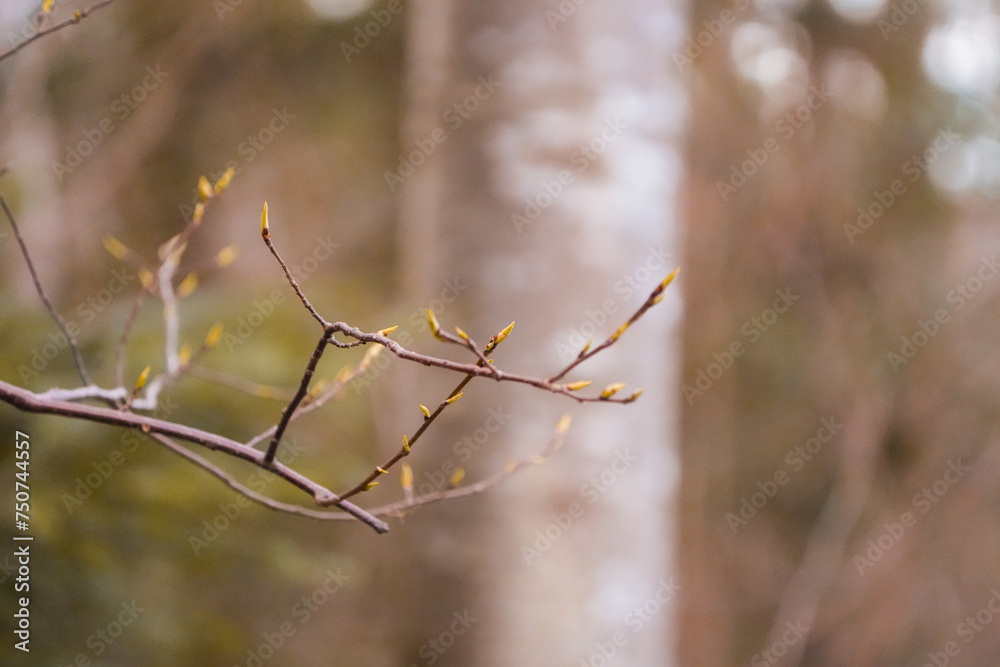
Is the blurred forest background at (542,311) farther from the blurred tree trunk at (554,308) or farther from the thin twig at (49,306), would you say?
→ the thin twig at (49,306)

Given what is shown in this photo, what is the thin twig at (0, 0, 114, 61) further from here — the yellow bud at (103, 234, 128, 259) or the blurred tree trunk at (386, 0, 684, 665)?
the blurred tree trunk at (386, 0, 684, 665)

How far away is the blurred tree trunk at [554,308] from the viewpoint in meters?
1.53

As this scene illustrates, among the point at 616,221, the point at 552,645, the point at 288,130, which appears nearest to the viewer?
the point at 552,645

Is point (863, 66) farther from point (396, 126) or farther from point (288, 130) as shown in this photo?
point (288, 130)

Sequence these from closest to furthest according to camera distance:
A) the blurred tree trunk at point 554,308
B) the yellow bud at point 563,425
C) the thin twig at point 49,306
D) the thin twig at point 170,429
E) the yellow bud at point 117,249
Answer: the thin twig at point 170,429 → the thin twig at point 49,306 → the yellow bud at point 563,425 → the yellow bud at point 117,249 → the blurred tree trunk at point 554,308

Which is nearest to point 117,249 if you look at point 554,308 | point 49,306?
point 49,306

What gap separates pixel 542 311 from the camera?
1574 mm

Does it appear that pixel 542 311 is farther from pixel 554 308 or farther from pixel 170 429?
pixel 170 429

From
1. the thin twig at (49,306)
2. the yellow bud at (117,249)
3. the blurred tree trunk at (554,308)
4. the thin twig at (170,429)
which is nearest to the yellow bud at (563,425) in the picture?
the blurred tree trunk at (554,308)

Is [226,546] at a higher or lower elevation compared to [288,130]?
lower

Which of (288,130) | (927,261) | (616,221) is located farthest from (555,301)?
(927,261)

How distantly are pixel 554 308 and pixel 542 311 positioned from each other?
29 millimetres

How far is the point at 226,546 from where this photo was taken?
1712mm

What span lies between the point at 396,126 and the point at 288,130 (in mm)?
581
